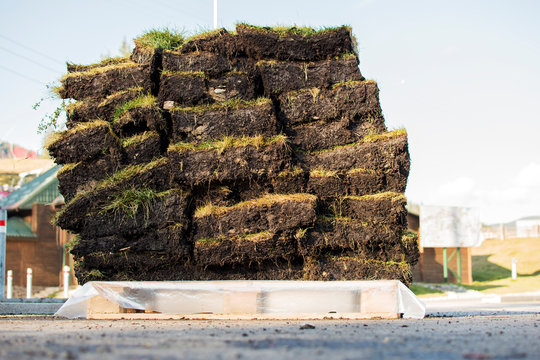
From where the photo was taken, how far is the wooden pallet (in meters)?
7.79

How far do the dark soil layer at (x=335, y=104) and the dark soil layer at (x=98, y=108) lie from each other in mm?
2255

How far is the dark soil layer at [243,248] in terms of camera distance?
7.91 metres

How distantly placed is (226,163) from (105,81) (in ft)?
8.38

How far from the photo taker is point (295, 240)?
7992 millimetres

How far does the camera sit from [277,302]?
25.6 ft

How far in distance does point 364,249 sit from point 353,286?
1.83 feet

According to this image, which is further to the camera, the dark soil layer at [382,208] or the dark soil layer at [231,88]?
the dark soil layer at [231,88]

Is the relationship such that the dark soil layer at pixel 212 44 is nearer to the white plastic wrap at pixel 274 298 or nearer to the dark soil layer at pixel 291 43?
the dark soil layer at pixel 291 43

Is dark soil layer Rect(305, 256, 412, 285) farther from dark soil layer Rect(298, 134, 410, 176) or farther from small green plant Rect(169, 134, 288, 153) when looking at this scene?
small green plant Rect(169, 134, 288, 153)

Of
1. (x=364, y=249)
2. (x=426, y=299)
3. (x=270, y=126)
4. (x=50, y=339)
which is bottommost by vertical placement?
(x=426, y=299)

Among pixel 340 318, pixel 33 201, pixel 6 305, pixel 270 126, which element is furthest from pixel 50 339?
pixel 33 201

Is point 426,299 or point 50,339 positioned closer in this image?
point 50,339

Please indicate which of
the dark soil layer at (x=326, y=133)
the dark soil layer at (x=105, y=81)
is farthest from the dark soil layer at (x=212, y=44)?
the dark soil layer at (x=326, y=133)

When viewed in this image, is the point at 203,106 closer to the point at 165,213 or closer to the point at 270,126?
the point at 270,126
